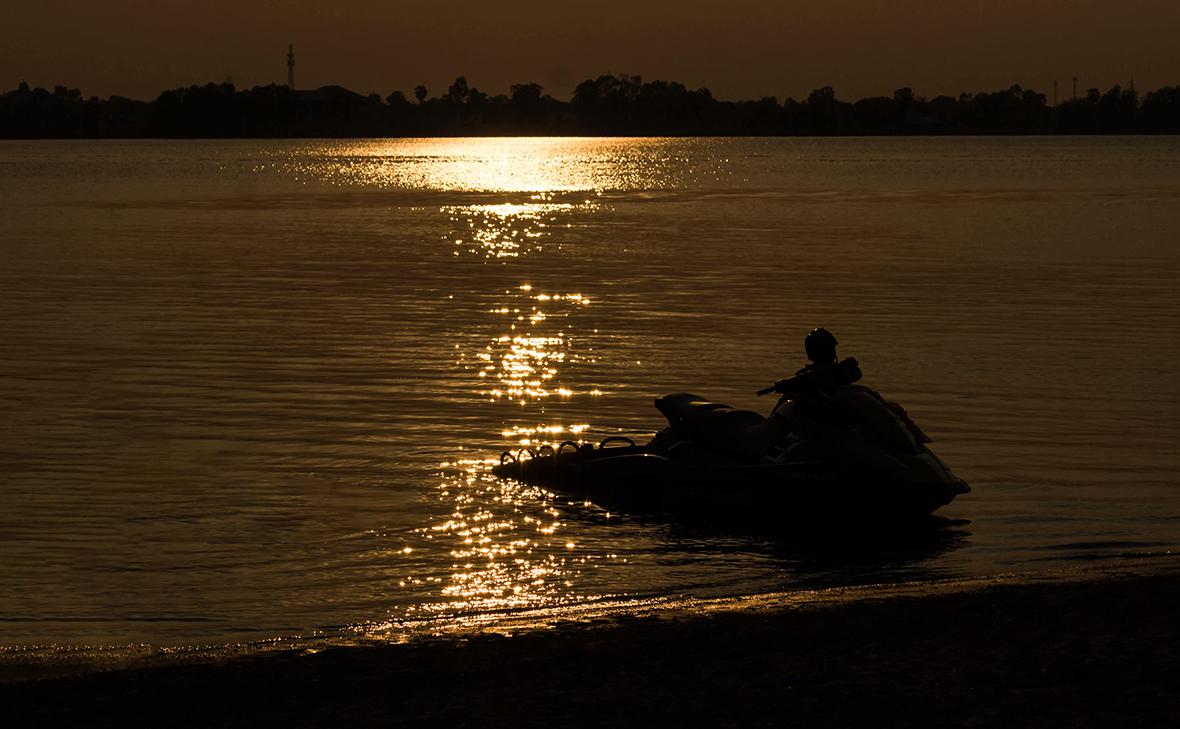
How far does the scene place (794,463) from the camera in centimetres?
1423

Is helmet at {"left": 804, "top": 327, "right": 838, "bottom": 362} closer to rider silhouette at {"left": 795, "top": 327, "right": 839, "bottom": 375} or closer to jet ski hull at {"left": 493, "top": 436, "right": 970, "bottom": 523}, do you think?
rider silhouette at {"left": 795, "top": 327, "right": 839, "bottom": 375}

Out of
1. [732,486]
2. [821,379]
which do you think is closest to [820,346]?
[821,379]

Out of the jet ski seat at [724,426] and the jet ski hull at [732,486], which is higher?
the jet ski seat at [724,426]

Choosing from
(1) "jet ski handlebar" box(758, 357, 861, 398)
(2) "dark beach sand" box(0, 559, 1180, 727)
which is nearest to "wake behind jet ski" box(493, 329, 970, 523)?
(1) "jet ski handlebar" box(758, 357, 861, 398)

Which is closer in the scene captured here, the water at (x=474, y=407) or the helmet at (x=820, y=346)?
the water at (x=474, y=407)

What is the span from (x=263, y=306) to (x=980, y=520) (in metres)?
21.1

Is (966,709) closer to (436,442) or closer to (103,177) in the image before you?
(436,442)

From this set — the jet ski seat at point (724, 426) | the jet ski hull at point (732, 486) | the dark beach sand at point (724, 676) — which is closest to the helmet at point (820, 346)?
the jet ski seat at point (724, 426)

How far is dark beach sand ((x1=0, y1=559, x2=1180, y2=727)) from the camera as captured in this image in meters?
8.02

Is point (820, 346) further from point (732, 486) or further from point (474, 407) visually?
point (474, 407)

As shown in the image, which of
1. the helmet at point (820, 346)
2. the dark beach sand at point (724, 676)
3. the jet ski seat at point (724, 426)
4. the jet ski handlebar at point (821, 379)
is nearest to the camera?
the dark beach sand at point (724, 676)

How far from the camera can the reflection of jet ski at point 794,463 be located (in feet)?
45.6

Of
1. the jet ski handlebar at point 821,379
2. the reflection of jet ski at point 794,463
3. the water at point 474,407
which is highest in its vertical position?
the jet ski handlebar at point 821,379

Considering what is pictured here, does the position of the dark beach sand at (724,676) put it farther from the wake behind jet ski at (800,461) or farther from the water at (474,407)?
the wake behind jet ski at (800,461)
